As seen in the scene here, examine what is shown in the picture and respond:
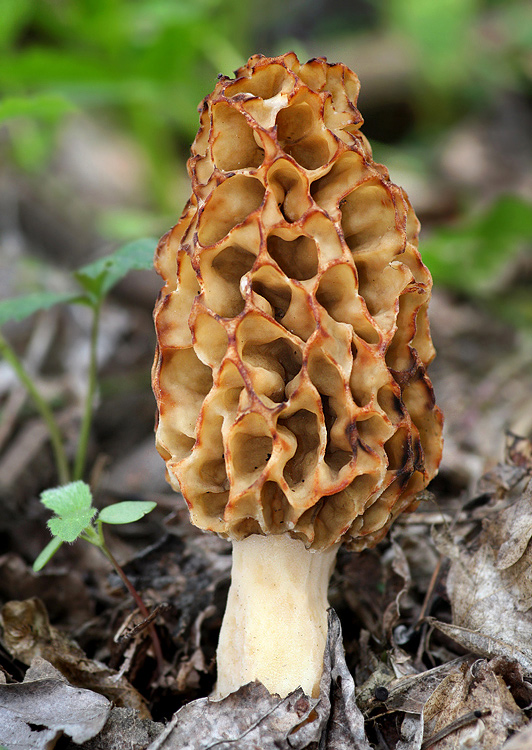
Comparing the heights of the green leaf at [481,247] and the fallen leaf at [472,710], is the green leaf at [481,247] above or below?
above

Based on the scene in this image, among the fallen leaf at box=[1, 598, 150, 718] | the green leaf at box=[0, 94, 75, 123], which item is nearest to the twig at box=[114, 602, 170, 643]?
the fallen leaf at box=[1, 598, 150, 718]

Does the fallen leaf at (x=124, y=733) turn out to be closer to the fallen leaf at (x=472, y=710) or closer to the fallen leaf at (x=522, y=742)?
the fallen leaf at (x=472, y=710)

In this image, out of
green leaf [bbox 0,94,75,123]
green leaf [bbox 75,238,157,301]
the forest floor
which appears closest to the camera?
the forest floor

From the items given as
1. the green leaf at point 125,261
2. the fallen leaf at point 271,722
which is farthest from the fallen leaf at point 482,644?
the green leaf at point 125,261

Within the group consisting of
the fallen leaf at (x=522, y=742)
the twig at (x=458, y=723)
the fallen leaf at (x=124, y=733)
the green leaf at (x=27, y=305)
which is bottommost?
the fallen leaf at (x=124, y=733)

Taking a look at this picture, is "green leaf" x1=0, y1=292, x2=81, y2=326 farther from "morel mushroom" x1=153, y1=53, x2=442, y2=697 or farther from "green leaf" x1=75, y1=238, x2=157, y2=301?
"morel mushroom" x1=153, y1=53, x2=442, y2=697
